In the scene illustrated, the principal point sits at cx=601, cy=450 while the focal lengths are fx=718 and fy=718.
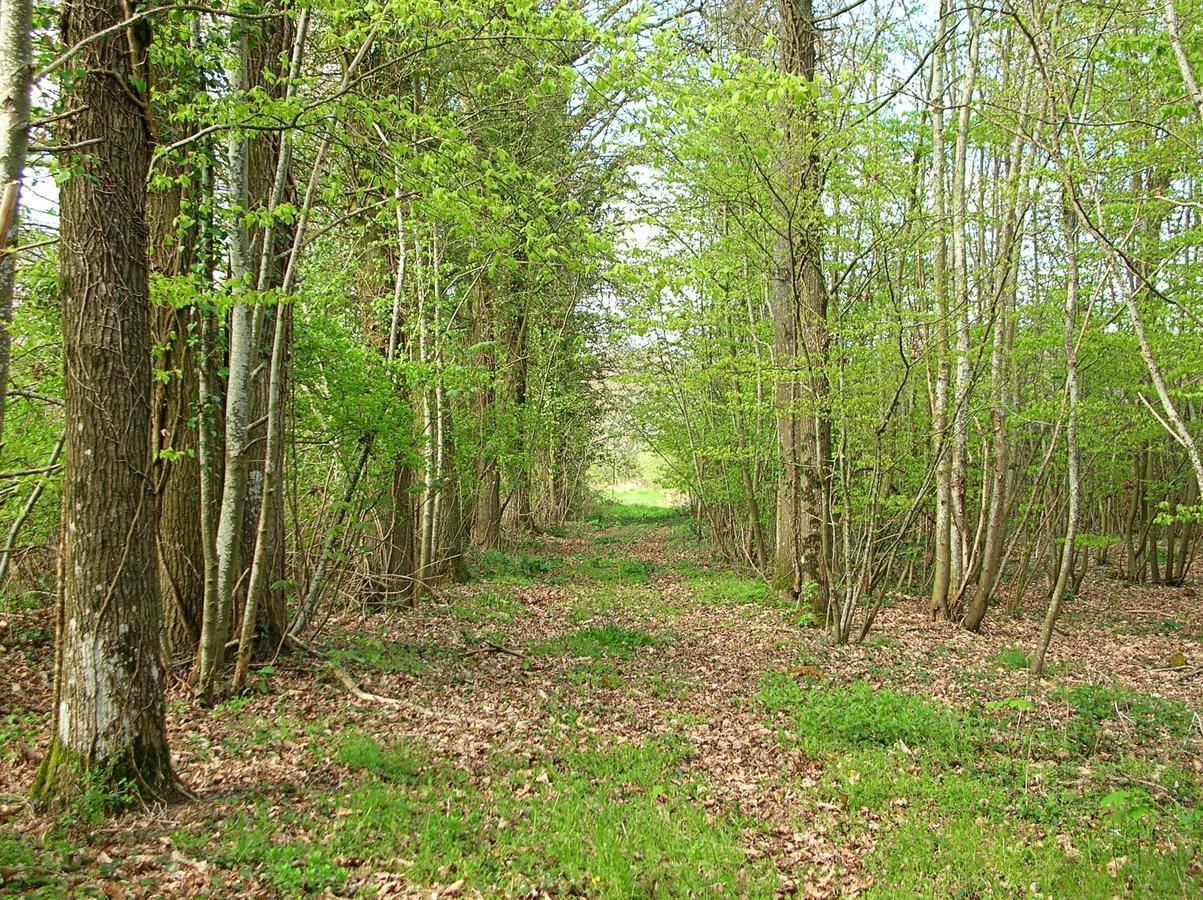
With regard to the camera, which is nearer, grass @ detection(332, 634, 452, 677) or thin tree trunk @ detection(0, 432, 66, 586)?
thin tree trunk @ detection(0, 432, 66, 586)

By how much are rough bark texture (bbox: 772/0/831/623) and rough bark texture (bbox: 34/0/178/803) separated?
602 centimetres

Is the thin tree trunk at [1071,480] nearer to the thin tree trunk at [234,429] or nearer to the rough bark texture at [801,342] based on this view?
the rough bark texture at [801,342]

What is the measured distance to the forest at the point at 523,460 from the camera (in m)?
3.90

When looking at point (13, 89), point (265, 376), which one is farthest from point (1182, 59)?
point (265, 376)

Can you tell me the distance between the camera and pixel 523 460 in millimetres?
13734

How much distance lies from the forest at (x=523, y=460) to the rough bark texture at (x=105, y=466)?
0.02 meters

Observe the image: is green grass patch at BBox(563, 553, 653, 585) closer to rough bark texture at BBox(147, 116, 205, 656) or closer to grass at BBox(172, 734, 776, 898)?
rough bark texture at BBox(147, 116, 205, 656)

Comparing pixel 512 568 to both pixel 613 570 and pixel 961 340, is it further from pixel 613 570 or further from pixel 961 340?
pixel 961 340

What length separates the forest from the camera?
12.8 feet

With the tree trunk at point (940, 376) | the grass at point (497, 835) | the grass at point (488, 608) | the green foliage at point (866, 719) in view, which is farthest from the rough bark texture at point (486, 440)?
the tree trunk at point (940, 376)

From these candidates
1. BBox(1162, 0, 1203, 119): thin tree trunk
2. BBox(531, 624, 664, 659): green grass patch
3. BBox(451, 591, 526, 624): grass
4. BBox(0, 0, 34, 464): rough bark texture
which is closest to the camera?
BBox(0, 0, 34, 464): rough bark texture

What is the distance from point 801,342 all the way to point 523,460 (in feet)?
21.1

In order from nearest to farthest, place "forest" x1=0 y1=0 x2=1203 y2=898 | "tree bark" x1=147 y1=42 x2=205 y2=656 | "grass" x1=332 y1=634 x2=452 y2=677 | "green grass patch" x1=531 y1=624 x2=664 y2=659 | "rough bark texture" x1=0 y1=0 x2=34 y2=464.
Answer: "rough bark texture" x1=0 y1=0 x2=34 y2=464, "forest" x1=0 y1=0 x2=1203 y2=898, "tree bark" x1=147 y1=42 x2=205 y2=656, "grass" x1=332 y1=634 x2=452 y2=677, "green grass patch" x1=531 y1=624 x2=664 y2=659

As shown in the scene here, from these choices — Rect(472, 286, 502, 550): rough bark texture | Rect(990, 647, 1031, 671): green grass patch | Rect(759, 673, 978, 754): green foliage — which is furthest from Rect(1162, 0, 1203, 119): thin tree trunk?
Rect(472, 286, 502, 550): rough bark texture
